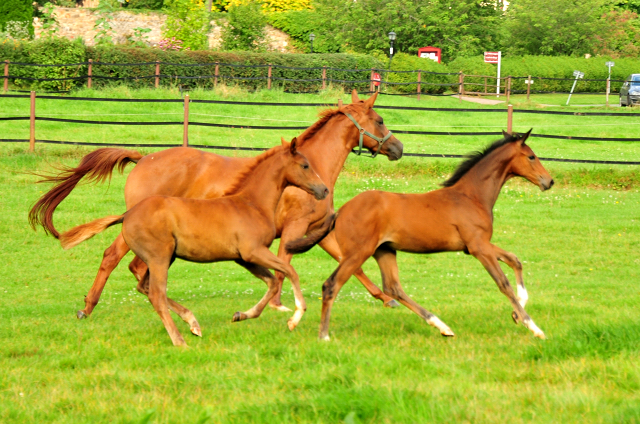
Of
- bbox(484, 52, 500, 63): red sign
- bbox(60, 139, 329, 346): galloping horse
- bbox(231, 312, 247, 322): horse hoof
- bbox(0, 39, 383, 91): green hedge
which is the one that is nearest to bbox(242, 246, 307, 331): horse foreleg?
bbox(60, 139, 329, 346): galloping horse

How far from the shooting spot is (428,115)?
27.1 metres

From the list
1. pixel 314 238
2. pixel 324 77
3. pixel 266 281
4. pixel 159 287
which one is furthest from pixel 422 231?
pixel 324 77

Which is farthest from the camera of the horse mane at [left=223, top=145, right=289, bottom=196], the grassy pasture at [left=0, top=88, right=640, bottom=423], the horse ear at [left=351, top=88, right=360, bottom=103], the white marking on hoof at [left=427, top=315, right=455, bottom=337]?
the horse ear at [left=351, top=88, right=360, bottom=103]

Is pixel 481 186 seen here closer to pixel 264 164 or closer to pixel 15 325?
pixel 264 164

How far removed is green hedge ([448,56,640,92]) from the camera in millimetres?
39750

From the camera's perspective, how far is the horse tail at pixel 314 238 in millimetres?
6441

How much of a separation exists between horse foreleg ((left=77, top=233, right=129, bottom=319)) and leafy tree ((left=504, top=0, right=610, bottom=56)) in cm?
4354

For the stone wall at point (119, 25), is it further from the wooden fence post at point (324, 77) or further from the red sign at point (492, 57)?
the red sign at point (492, 57)

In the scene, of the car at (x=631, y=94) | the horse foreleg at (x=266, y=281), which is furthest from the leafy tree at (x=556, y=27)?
the horse foreleg at (x=266, y=281)

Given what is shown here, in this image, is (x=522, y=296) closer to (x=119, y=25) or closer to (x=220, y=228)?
(x=220, y=228)

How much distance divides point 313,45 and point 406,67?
7261 millimetres

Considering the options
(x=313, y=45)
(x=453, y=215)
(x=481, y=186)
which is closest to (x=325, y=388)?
(x=453, y=215)

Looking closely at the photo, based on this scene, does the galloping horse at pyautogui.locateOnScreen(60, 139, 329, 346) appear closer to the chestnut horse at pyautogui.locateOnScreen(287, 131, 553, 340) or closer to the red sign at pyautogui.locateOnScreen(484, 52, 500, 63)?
the chestnut horse at pyautogui.locateOnScreen(287, 131, 553, 340)

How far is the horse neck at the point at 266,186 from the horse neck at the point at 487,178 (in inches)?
63.3
